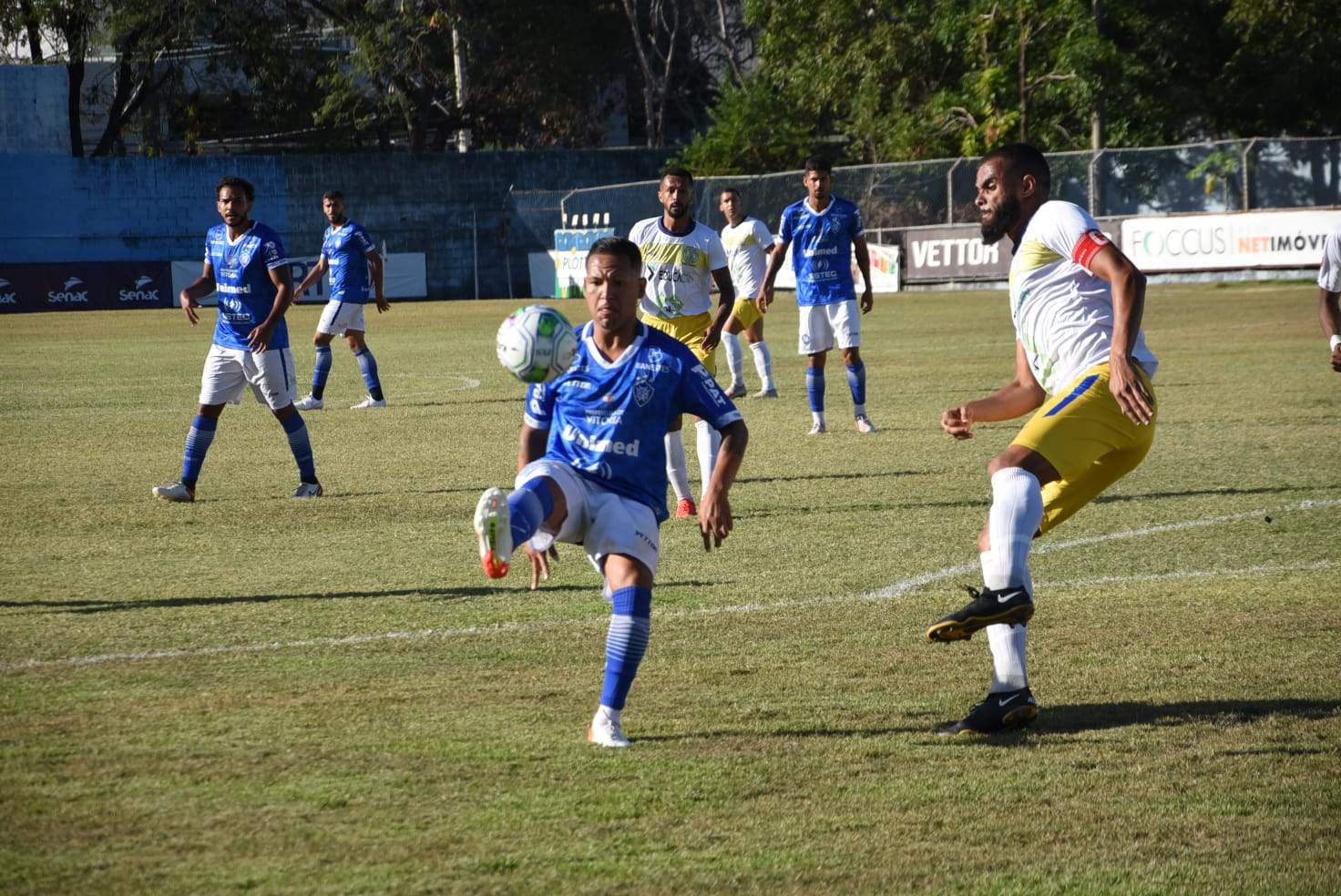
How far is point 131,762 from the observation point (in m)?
5.05

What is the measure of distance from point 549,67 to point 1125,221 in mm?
30734

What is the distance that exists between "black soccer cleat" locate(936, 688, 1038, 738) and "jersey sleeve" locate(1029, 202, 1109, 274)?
1.54m

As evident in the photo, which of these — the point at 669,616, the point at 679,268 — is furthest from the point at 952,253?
the point at 669,616

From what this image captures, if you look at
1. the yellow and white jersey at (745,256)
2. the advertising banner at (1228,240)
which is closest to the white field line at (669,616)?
the yellow and white jersey at (745,256)

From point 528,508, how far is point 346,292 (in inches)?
555

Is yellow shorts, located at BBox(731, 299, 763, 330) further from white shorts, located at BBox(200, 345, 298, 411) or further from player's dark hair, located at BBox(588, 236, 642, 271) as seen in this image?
player's dark hair, located at BBox(588, 236, 642, 271)

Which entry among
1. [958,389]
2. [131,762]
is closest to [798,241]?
[958,389]

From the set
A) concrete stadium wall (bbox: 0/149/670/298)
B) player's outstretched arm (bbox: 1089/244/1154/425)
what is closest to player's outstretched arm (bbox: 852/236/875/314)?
player's outstretched arm (bbox: 1089/244/1154/425)

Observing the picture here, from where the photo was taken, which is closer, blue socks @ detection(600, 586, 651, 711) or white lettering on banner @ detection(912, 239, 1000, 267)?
blue socks @ detection(600, 586, 651, 711)

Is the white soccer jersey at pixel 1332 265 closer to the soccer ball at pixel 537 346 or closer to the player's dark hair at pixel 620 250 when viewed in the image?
the player's dark hair at pixel 620 250

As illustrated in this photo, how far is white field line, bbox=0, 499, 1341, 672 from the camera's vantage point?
658 cm

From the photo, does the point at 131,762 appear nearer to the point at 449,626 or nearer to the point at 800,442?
the point at 449,626

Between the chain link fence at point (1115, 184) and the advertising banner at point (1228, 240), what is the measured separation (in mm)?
635

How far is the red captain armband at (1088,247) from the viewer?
225 inches
